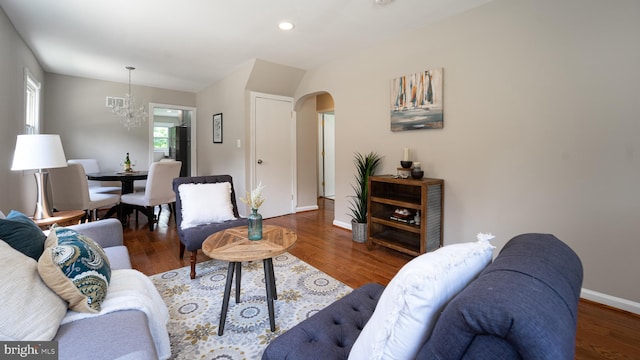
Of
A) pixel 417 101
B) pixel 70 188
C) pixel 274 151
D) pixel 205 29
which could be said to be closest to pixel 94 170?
pixel 70 188

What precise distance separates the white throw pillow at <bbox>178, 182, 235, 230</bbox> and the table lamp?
38.1 inches

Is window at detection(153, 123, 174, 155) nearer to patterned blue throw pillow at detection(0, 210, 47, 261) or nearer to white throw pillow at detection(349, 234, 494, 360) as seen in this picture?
patterned blue throw pillow at detection(0, 210, 47, 261)

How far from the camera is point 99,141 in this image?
200 inches

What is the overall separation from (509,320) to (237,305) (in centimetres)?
183

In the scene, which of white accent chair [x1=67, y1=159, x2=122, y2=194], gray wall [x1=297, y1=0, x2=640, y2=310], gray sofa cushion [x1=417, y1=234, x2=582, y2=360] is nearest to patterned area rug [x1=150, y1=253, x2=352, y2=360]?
gray sofa cushion [x1=417, y1=234, x2=582, y2=360]

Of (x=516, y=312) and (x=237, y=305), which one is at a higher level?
(x=516, y=312)

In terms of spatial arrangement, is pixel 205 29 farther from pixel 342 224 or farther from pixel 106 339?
pixel 106 339

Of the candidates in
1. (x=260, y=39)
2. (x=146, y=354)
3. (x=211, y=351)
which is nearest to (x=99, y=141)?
(x=260, y=39)

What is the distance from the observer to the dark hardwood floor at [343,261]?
1.62 meters

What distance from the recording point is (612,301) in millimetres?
1942

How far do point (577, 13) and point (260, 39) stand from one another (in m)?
2.85

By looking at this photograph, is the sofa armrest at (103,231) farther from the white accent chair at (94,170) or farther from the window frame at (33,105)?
the window frame at (33,105)

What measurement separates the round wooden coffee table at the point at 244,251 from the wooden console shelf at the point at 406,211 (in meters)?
1.35

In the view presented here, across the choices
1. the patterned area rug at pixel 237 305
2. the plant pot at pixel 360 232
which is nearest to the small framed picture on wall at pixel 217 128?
the patterned area rug at pixel 237 305
